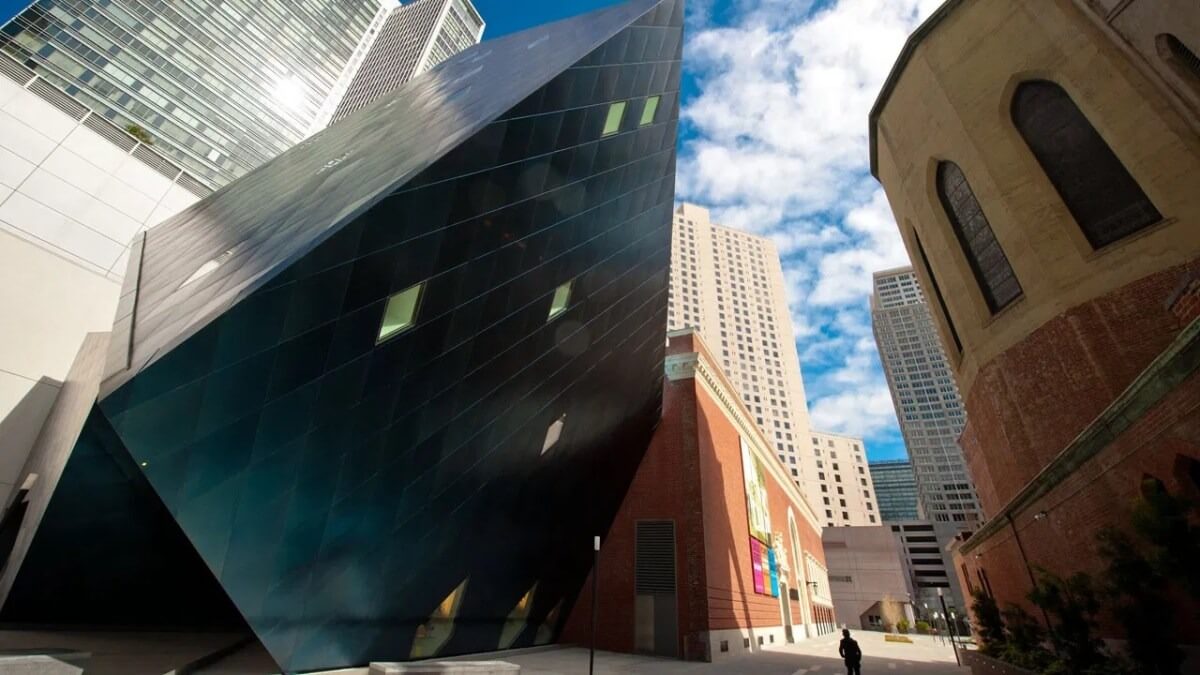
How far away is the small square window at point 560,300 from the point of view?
1235 cm

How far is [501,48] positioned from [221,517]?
59.9ft

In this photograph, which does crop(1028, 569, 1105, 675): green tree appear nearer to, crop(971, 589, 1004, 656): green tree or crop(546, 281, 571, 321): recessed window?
crop(971, 589, 1004, 656): green tree

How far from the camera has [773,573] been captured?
30.2 metres

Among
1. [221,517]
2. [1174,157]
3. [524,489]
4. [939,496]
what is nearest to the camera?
[221,517]

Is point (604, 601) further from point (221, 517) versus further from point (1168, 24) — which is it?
point (1168, 24)

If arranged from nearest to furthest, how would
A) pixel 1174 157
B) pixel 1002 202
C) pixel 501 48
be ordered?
pixel 1174 157
pixel 1002 202
pixel 501 48

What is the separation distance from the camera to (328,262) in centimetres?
714

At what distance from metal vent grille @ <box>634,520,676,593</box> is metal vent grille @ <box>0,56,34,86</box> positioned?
3549cm

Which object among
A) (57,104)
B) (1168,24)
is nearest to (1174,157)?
(1168,24)

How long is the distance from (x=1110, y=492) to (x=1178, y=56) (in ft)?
41.4

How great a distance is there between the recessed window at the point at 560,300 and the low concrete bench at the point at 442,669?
742 cm

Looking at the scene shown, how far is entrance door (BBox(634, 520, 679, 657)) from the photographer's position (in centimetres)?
1859

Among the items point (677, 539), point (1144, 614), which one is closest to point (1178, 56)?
point (1144, 614)

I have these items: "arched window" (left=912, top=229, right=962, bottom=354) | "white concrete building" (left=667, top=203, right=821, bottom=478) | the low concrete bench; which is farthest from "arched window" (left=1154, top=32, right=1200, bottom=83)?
"white concrete building" (left=667, top=203, right=821, bottom=478)
